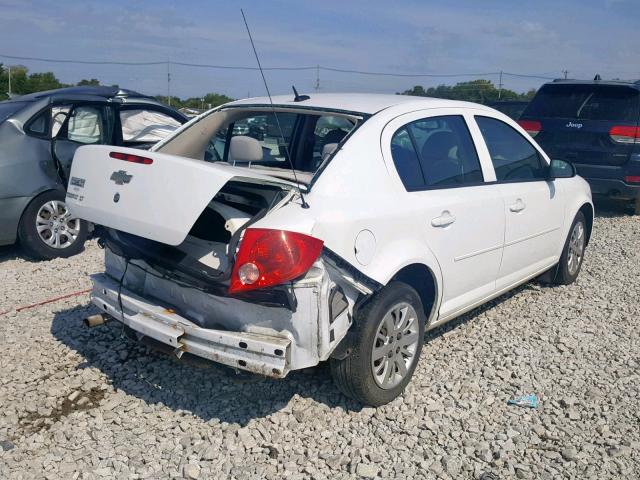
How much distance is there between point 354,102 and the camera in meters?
4.13

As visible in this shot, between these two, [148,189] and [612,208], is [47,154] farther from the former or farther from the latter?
[612,208]

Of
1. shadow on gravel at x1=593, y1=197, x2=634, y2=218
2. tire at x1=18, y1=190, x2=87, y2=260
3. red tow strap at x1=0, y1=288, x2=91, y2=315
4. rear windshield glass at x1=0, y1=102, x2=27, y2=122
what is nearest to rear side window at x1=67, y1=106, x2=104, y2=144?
rear windshield glass at x1=0, y1=102, x2=27, y2=122

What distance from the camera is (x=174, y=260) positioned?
3463mm

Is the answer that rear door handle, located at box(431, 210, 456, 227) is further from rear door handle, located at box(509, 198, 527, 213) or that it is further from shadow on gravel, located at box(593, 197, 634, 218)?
shadow on gravel, located at box(593, 197, 634, 218)

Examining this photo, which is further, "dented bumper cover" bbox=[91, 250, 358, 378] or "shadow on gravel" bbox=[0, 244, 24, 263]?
"shadow on gravel" bbox=[0, 244, 24, 263]

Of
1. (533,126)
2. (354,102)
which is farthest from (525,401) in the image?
(533,126)

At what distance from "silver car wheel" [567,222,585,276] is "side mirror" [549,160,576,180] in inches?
25.5

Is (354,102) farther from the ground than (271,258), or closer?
farther from the ground

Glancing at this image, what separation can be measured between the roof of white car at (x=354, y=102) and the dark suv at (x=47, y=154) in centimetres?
293

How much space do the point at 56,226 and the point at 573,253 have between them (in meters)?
5.17

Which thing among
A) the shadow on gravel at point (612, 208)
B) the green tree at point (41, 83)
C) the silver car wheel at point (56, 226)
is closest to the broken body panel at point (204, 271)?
the silver car wheel at point (56, 226)

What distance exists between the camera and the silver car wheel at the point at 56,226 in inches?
263

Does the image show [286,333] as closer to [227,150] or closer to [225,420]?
[225,420]

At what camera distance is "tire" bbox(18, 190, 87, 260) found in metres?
6.55
